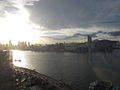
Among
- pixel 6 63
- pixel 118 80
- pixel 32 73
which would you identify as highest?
pixel 6 63

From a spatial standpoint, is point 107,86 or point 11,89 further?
point 107,86

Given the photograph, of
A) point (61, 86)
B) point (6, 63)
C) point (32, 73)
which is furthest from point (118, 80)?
point (6, 63)

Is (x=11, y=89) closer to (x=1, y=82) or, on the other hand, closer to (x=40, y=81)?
(x=1, y=82)

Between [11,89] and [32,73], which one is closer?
[11,89]

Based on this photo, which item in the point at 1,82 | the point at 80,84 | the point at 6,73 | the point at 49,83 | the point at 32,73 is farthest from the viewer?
the point at 32,73

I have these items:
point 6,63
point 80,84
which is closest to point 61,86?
point 80,84

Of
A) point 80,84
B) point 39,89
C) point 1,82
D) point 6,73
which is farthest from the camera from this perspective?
point 80,84

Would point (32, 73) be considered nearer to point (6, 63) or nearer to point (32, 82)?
point (32, 82)

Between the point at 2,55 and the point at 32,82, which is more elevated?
the point at 2,55

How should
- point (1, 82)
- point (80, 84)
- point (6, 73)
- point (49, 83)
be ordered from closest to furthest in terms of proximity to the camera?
1. point (1, 82)
2. point (6, 73)
3. point (49, 83)
4. point (80, 84)
